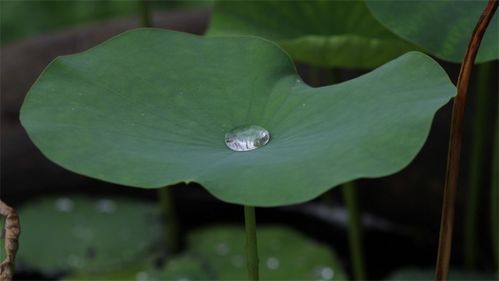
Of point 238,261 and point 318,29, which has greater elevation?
point 318,29

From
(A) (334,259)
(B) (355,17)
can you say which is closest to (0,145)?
(A) (334,259)

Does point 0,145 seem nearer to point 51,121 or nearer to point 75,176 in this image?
point 75,176

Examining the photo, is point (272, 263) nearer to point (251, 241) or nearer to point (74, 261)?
point (74, 261)

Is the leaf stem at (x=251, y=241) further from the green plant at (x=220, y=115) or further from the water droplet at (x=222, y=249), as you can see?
the water droplet at (x=222, y=249)

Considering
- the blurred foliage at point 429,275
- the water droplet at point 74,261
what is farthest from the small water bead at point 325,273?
the water droplet at point 74,261

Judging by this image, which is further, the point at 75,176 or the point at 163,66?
the point at 75,176

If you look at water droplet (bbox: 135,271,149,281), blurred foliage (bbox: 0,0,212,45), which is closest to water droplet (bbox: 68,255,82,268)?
water droplet (bbox: 135,271,149,281)

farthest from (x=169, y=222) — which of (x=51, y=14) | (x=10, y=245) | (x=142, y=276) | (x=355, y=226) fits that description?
(x=51, y=14)

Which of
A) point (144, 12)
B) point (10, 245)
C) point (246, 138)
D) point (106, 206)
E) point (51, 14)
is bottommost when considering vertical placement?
point (10, 245)
